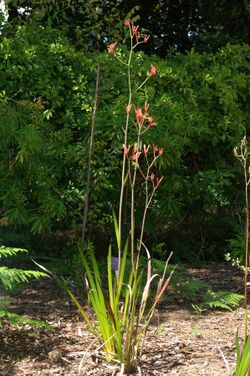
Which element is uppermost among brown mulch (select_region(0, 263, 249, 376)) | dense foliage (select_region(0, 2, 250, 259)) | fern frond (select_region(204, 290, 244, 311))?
dense foliage (select_region(0, 2, 250, 259))

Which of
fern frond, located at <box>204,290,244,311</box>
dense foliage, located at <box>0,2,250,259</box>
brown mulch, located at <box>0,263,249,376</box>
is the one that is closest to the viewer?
brown mulch, located at <box>0,263,249,376</box>

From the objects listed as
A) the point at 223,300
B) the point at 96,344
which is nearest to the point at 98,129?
the point at 223,300

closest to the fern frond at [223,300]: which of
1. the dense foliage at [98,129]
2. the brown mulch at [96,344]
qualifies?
the brown mulch at [96,344]

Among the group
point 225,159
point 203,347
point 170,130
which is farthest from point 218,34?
point 203,347

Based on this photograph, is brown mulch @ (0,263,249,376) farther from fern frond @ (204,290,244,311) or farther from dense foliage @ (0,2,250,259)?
dense foliage @ (0,2,250,259)

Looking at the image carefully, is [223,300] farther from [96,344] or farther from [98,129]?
[98,129]

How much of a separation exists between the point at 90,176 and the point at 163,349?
85.1 inches

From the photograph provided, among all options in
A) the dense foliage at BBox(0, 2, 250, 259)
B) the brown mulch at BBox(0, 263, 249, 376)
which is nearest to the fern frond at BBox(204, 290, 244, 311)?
the brown mulch at BBox(0, 263, 249, 376)

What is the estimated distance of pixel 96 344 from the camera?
138 inches

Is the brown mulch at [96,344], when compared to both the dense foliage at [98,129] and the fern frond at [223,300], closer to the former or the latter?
the fern frond at [223,300]

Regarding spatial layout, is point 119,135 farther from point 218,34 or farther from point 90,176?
point 218,34

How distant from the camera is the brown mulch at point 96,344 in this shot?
323 centimetres

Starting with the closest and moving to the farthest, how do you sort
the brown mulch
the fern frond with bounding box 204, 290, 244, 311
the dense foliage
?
the brown mulch
the fern frond with bounding box 204, 290, 244, 311
the dense foliage

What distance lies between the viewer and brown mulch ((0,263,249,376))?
3232mm
